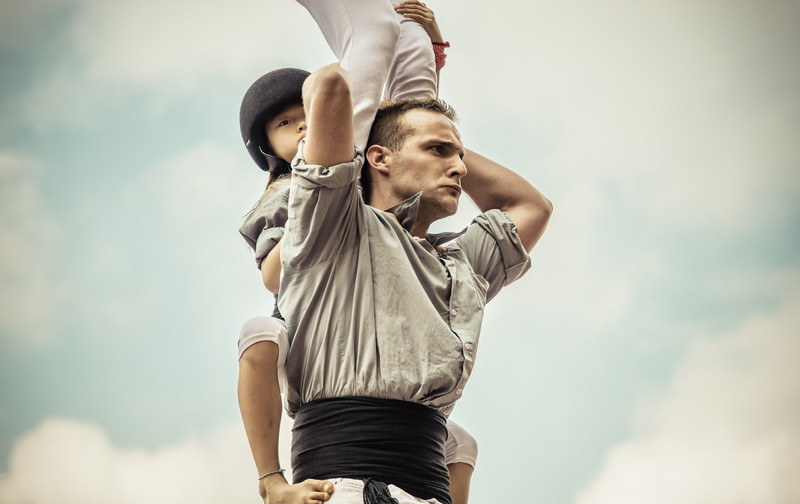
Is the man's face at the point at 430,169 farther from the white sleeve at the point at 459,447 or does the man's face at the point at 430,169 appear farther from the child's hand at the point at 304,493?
the child's hand at the point at 304,493

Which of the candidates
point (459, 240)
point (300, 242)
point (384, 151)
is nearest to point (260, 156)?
point (384, 151)

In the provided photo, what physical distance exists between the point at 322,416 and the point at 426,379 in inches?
7.0

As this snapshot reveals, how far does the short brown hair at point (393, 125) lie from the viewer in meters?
1.67

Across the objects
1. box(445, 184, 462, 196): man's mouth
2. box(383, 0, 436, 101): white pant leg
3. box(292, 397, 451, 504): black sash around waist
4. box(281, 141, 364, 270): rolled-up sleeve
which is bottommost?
box(292, 397, 451, 504): black sash around waist

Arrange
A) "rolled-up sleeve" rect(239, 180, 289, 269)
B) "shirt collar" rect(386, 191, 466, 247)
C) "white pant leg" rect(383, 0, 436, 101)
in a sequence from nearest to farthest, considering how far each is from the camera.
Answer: "shirt collar" rect(386, 191, 466, 247)
"rolled-up sleeve" rect(239, 180, 289, 269)
"white pant leg" rect(383, 0, 436, 101)

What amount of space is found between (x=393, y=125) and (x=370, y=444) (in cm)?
71

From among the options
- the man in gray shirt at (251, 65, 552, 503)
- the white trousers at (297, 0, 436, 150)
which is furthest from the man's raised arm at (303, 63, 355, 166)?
the white trousers at (297, 0, 436, 150)

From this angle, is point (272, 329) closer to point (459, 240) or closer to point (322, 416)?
point (322, 416)

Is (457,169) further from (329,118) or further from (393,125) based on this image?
(329,118)

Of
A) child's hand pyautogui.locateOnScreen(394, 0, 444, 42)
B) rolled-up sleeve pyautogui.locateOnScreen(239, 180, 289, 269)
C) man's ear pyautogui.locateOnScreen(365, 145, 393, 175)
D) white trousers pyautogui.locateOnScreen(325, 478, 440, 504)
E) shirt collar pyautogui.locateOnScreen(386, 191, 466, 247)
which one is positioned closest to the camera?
white trousers pyautogui.locateOnScreen(325, 478, 440, 504)

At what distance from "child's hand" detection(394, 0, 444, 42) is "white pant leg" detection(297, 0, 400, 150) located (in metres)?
0.30

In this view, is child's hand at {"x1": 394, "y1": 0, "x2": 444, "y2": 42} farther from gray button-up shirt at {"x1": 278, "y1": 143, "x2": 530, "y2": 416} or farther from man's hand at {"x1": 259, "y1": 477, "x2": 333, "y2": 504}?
man's hand at {"x1": 259, "y1": 477, "x2": 333, "y2": 504}

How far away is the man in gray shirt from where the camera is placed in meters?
1.26

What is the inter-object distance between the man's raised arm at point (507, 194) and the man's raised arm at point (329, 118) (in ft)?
1.97
